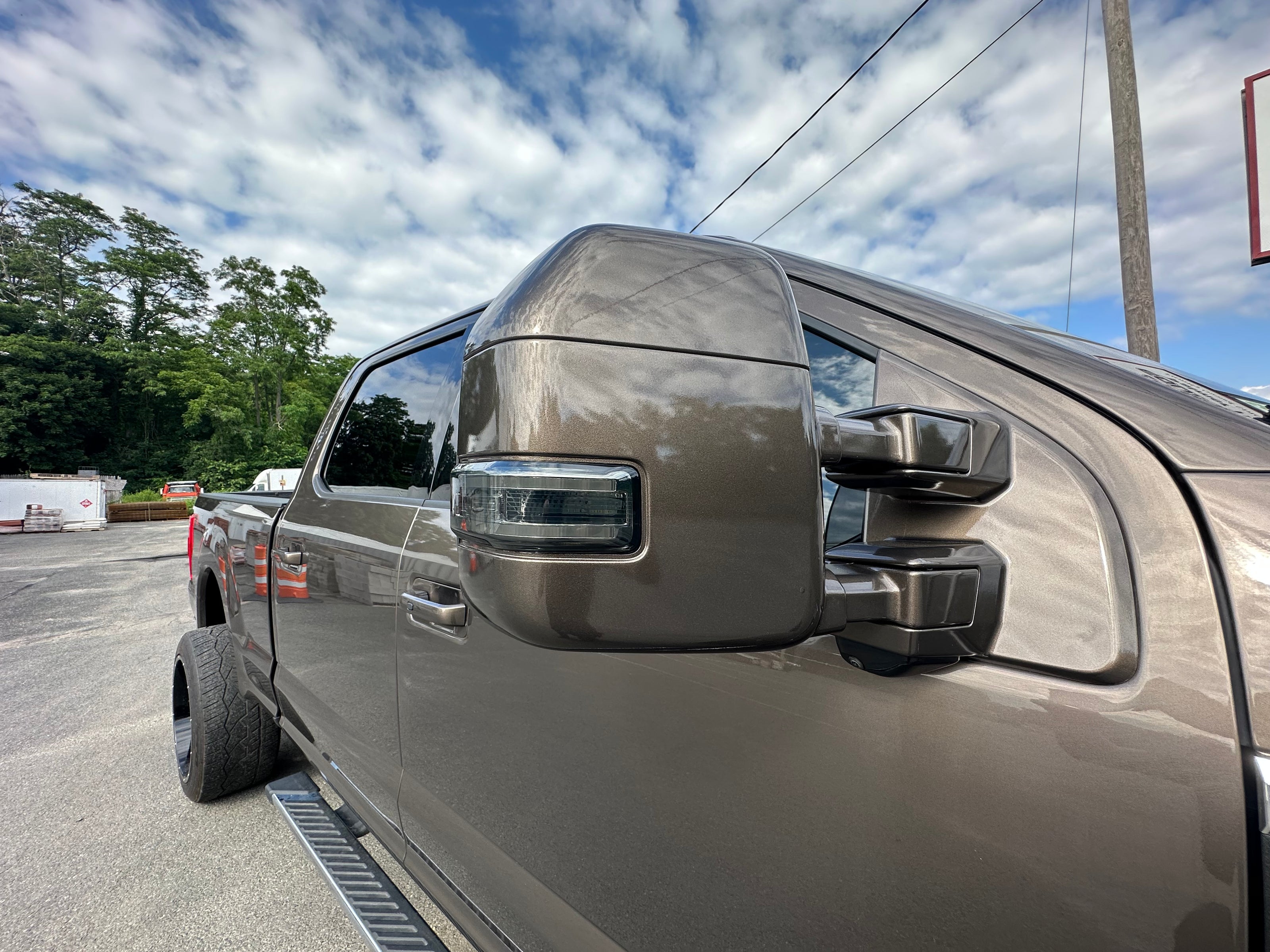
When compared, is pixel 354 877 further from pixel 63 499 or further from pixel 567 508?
pixel 63 499

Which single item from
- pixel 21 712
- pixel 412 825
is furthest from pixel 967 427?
pixel 21 712

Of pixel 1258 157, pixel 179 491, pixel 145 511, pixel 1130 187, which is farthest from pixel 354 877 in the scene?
pixel 179 491

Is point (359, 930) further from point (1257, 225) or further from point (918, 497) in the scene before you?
point (1257, 225)

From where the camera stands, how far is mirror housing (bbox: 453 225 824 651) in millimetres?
622

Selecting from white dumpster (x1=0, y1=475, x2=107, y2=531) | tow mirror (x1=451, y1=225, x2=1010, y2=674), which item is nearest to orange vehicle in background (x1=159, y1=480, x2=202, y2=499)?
white dumpster (x1=0, y1=475, x2=107, y2=531)

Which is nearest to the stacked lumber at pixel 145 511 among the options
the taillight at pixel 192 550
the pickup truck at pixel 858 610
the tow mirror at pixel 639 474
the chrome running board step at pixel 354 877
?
the taillight at pixel 192 550

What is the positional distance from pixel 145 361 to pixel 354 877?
46.2 m

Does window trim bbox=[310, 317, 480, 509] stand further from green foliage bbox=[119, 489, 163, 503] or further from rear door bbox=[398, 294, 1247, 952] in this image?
green foliage bbox=[119, 489, 163, 503]

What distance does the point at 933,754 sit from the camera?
0.76m

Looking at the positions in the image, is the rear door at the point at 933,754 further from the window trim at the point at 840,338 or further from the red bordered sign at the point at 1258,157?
the red bordered sign at the point at 1258,157

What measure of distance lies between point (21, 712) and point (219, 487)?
33.7 m

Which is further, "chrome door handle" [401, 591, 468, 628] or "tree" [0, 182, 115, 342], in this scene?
"tree" [0, 182, 115, 342]

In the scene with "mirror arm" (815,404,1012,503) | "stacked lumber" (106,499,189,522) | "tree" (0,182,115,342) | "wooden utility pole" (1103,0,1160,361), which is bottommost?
"stacked lumber" (106,499,189,522)

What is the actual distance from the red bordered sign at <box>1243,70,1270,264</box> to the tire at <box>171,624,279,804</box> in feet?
25.8
